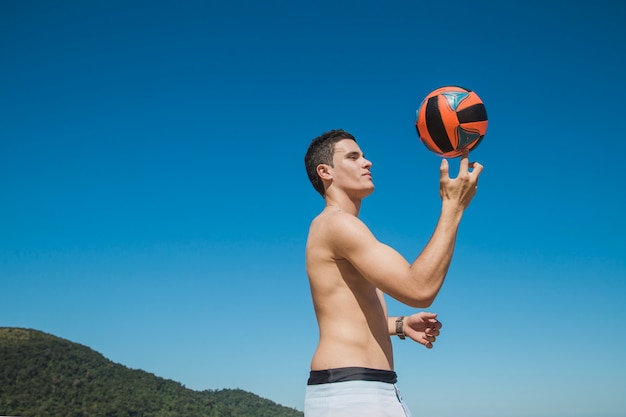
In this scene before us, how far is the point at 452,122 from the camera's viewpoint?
397cm

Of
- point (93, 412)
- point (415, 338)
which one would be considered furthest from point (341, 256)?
point (93, 412)

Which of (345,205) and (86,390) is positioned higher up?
(86,390)

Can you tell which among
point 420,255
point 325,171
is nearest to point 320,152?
point 325,171

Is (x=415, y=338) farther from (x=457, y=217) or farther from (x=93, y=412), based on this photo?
(x=93, y=412)

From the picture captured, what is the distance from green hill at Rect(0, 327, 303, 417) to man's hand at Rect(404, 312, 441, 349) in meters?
74.4

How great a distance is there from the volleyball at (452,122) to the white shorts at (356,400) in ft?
5.25

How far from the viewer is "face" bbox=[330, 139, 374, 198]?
12.4ft

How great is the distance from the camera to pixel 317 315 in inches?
140

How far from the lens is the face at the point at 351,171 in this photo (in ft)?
12.4

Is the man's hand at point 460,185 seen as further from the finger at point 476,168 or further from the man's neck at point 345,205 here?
the man's neck at point 345,205

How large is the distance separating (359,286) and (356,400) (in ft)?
2.10

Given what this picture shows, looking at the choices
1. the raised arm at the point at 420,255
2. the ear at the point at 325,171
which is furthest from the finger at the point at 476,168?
the ear at the point at 325,171

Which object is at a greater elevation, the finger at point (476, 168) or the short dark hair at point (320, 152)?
the short dark hair at point (320, 152)

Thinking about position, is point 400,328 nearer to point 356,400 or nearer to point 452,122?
point 356,400
